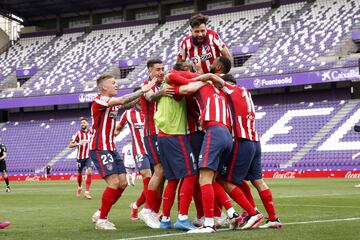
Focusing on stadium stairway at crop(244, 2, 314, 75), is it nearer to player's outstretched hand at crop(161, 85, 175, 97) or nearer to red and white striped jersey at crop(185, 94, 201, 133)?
red and white striped jersey at crop(185, 94, 201, 133)

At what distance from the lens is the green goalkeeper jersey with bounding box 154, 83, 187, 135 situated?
10164 mm

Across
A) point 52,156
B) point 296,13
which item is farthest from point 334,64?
point 52,156

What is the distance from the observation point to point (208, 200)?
9.56 m

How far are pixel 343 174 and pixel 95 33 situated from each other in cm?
2847

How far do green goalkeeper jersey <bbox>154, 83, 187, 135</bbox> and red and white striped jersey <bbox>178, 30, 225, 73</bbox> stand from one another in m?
1.23

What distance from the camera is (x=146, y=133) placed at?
38.5 ft

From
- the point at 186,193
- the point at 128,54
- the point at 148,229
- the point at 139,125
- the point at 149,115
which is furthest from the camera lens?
the point at 128,54

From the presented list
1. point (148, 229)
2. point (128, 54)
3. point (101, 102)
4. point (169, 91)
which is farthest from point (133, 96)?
point (128, 54)

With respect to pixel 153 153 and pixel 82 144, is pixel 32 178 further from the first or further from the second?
pixel 153 153

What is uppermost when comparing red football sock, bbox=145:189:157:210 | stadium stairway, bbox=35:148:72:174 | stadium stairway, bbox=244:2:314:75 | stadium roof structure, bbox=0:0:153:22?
stadium roof structure, bbox=0:0:153:22

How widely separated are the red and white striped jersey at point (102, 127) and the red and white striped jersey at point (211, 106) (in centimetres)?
180

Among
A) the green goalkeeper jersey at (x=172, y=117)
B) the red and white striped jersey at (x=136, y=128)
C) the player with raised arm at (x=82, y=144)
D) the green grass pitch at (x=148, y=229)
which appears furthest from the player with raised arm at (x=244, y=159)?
the player with raised arm at (x=82, y=144)

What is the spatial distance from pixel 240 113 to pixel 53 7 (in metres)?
49.6

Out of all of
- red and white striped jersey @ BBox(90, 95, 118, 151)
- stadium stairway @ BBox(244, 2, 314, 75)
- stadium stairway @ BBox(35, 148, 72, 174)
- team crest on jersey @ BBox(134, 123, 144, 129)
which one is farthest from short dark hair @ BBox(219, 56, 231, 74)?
stadium stairway @ BBox(35, 148, 72, 174)
